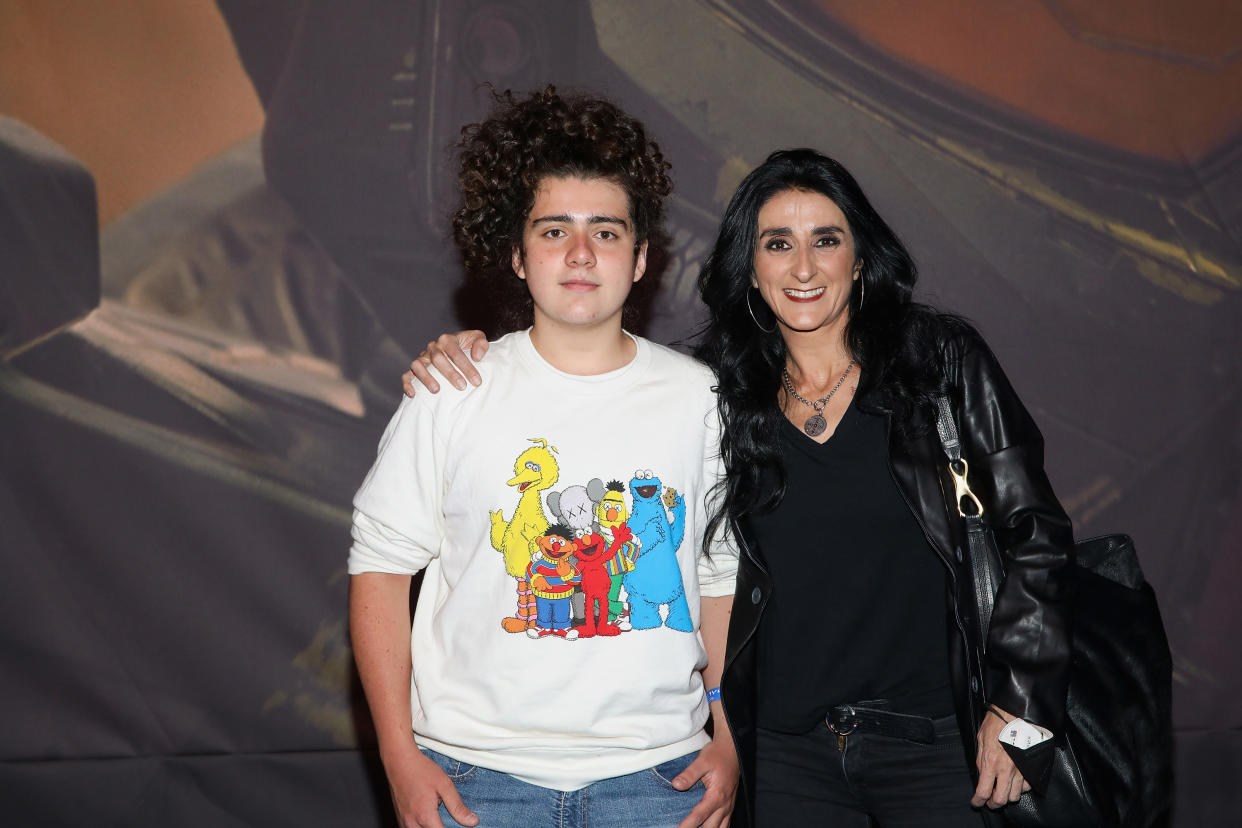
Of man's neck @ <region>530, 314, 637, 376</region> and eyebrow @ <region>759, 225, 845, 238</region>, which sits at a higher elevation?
eyebrow @ <region>759, 225, 845, 238</region>

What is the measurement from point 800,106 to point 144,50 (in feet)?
6.72

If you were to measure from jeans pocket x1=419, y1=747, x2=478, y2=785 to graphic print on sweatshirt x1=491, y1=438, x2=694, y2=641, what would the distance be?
241 millimetres

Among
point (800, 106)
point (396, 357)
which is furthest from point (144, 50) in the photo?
point (800, 106)

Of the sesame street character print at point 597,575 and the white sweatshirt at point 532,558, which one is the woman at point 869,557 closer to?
the white sweatshirt at point 532,558

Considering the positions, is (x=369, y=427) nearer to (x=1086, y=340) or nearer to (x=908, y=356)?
(x=908, y=356)

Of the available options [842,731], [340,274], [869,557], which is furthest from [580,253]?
[340,274]

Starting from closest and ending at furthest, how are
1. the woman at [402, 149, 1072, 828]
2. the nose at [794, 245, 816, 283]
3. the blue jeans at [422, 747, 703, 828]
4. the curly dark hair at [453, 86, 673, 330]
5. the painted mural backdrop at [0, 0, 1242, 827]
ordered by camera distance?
the blue jeans at [422, 747, 703, 828] → the woman at [402, 149, 1072, 828] → the curly dark hair at [453, 86, 673, 330] → the nose at [794, 245, 816, 283] → the painted mural backdrop at [0, 0, 1242, 827]

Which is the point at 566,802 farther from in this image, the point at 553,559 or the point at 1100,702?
the point at 1100,702

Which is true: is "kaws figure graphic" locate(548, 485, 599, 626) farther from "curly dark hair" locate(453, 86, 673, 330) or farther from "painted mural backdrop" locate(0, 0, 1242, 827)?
"painted mural backdrop" locate(0, 0, 1242, 827)

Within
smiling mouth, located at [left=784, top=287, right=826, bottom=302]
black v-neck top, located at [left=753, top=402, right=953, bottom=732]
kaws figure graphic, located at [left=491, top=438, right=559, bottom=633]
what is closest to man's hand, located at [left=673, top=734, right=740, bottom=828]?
black v-neck top, located at [left=753, top=402, right=953, bottom=732]

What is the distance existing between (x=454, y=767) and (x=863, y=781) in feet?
2.39

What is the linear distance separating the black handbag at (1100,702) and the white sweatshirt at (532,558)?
0.50 metres

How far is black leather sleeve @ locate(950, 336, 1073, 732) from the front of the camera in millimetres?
1743

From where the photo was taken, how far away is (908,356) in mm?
1937
